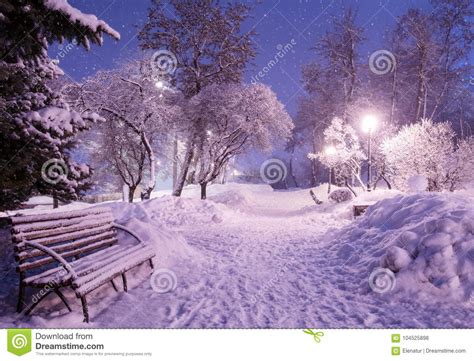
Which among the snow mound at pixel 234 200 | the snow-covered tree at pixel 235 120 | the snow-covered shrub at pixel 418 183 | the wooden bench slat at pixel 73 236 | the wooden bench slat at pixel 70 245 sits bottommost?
the wooden bench slat at pixel 70 245

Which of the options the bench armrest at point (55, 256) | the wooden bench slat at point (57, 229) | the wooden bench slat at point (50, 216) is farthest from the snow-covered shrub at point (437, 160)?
the bench armrest at point (55, 256)

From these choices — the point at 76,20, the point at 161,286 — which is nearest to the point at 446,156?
the point at 161,286

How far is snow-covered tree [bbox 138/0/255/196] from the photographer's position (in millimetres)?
16703

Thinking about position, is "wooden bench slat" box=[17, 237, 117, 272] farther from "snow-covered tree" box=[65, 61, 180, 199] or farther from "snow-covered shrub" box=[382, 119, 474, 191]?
"snow-covered shrub" box=[382, 119, 474, 191]

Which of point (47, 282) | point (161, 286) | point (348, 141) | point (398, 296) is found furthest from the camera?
point (348, 141)

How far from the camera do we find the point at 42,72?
263 inches

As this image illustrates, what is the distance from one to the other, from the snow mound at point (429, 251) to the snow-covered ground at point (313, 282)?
0.6 inches

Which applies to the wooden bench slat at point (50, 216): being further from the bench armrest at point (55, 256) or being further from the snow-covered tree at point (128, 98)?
the snow-covered tree at point (128, 98)

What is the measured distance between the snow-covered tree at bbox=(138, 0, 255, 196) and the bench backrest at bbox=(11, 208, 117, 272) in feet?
38.3

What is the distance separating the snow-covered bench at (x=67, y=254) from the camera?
3.79 metres

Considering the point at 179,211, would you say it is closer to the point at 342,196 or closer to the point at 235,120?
the point at 235,120

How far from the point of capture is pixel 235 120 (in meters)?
16.3
